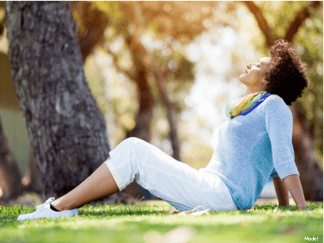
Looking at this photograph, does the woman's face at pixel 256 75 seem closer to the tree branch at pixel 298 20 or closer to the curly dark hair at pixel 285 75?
the curly dark hair at pixel 285 75

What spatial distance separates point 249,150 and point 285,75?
830mm

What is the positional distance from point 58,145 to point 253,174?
2.85 metres

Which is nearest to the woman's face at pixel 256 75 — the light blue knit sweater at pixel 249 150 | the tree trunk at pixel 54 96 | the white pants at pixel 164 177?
the light blue knit sweater at pixel 249 150

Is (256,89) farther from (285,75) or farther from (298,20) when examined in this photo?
(298,20)

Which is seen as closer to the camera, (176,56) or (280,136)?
(280,136)

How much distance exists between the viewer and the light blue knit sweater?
2.98 m

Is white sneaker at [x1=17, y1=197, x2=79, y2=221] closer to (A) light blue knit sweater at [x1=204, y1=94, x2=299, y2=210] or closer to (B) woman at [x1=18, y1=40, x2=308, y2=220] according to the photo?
(B) woman at [x1=18, y1=40, x2=308, y2=220]

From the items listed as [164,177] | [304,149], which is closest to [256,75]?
[164,177]

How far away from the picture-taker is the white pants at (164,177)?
9.75ft

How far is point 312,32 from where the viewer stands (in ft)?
33.2

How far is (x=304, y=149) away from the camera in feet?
32.1

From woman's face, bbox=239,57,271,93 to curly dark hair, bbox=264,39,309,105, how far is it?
10 centimetres

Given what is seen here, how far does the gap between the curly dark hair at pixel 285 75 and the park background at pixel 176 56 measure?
666 cm

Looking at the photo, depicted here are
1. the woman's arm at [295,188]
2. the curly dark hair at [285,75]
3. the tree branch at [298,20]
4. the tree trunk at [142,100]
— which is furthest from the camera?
the tree trunk at [142,100]
